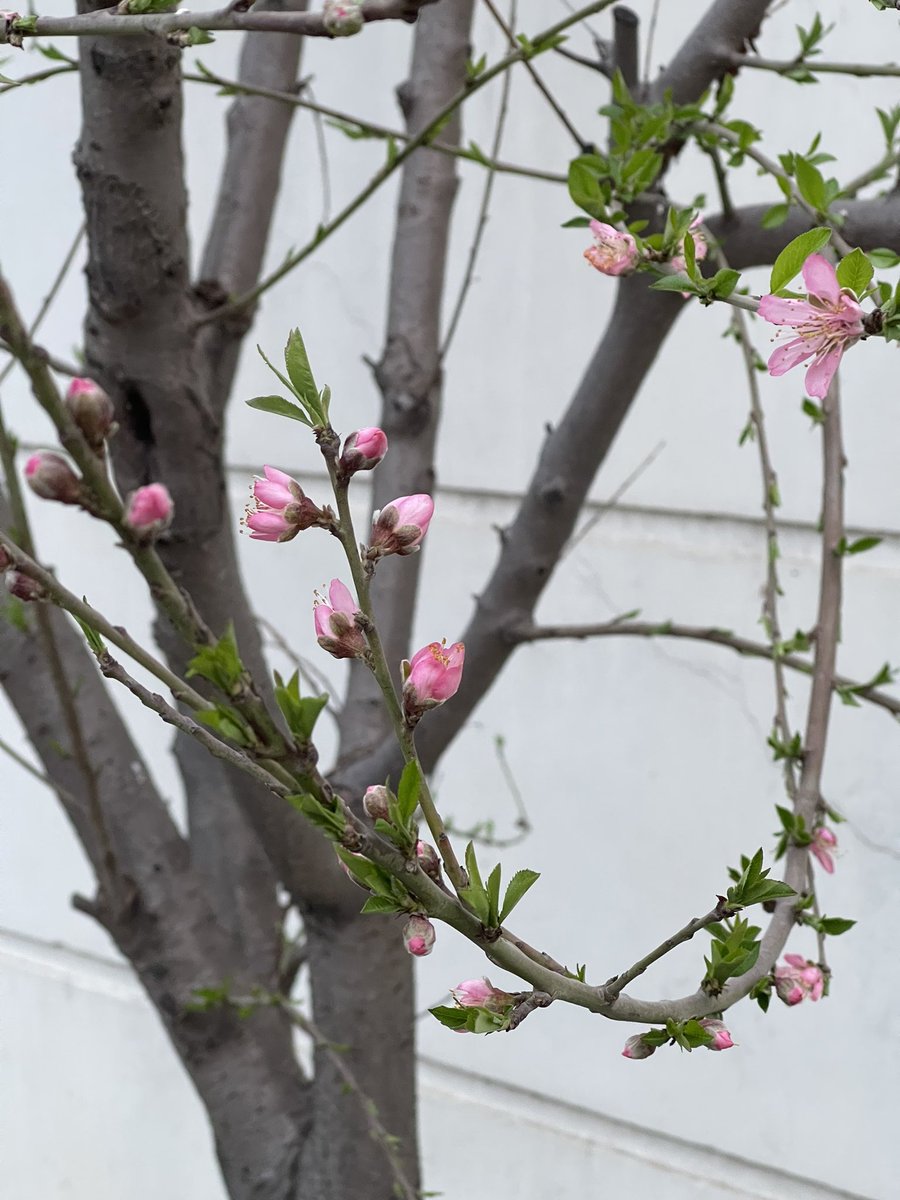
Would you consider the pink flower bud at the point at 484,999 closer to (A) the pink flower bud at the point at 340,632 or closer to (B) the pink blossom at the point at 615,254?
(A) the pink flower bud at the point at 340,632

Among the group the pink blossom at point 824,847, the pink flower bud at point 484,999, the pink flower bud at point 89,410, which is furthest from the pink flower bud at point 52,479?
the pink blossom at point 824,847

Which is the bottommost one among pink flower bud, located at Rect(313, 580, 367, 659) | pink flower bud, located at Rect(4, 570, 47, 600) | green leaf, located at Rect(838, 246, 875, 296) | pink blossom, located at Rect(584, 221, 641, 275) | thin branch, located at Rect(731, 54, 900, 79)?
pink flower bud, located at Rect(4, 570, 47, 600)

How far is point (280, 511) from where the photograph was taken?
21 cm

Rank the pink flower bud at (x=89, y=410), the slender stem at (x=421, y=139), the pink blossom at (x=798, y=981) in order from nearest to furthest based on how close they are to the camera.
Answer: the pink flower bud at (x=89, y=410)
the pink blossom at (x=798, y=981)
the slender stem at (x=421, y=139)

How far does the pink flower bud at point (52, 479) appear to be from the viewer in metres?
0.16

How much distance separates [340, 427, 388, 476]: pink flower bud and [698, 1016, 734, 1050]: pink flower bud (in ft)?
0.42

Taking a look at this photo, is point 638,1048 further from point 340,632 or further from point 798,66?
point 798,66

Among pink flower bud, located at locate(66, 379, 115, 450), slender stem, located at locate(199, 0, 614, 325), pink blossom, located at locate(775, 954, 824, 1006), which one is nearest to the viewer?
pink flower bud, located at locate(66, 379, 115, 450)

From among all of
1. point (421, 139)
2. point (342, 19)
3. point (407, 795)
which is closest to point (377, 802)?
point (407, 795)

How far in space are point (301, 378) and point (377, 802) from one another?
7cm

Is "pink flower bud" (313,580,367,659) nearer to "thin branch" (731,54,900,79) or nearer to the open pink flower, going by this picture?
the open pink flower

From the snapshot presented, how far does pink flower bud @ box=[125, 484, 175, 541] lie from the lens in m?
0.16

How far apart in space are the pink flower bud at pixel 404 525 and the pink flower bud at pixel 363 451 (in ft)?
0.06

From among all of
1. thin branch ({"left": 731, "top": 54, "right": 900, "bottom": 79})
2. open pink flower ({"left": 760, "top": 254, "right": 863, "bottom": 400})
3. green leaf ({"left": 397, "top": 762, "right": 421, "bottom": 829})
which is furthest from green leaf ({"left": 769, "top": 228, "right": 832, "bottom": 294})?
thin branch ({"left": 731, "top": 54, "right": 900, "bottom": 79})
